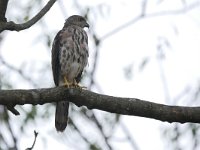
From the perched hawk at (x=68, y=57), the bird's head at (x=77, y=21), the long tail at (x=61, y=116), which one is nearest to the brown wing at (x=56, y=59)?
the perched hawk at (x=68, y=57)

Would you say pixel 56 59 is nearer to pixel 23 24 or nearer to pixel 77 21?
pixel 77 21

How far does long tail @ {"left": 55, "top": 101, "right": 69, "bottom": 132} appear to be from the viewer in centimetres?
545

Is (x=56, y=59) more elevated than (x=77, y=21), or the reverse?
(x=77, y=21)

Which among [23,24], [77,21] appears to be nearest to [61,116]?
[77,21]

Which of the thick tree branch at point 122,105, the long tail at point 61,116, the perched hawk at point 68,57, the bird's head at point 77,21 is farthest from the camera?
the bird's head at point 77,21

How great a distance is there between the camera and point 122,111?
379 centimetres

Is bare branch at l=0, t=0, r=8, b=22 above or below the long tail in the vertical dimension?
below

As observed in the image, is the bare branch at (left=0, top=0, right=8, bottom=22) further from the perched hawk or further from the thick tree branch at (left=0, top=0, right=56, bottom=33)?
the perched hawk

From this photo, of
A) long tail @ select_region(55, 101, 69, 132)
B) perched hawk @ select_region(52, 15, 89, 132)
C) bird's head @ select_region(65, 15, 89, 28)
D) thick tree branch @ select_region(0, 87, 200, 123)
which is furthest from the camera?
bird's head @ select_region(65, 15, 89, 28)

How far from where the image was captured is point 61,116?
5605mm

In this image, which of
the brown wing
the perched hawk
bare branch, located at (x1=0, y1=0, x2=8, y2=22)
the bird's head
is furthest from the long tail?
bare branch, located at (x1=0, y1=0, x2=8, y2=22)

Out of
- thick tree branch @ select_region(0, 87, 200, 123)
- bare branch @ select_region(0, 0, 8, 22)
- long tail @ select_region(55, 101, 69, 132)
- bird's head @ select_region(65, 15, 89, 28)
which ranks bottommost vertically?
thick tree branch @ select_region(0, 87, 200, 123)

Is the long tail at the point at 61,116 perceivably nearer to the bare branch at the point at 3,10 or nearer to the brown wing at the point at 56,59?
the brown wing at the point at 56,59

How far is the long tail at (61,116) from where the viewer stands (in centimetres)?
545
